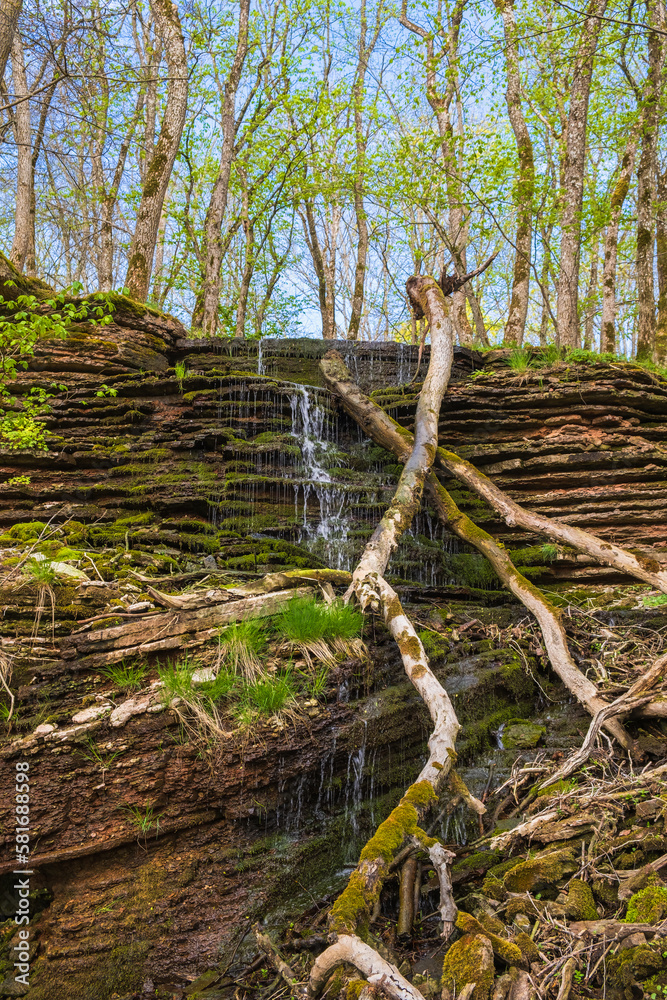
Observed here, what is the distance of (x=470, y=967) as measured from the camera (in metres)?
2.79

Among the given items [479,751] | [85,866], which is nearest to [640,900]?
[479,751]

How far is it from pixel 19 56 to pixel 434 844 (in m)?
17.3

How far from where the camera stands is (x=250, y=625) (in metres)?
4.88

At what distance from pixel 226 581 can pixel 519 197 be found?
383 inches

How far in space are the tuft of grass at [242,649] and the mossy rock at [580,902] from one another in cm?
244

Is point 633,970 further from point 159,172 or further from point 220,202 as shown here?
point 220,202

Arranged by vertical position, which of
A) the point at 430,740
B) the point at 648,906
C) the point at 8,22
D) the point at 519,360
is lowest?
the point at 648,906

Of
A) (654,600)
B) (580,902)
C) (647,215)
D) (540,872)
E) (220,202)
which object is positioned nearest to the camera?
(580,902)

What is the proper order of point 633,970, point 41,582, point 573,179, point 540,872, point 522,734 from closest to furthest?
point 633,970 → point 540,872 → point 41,582 → point 522,734 → point 573,179

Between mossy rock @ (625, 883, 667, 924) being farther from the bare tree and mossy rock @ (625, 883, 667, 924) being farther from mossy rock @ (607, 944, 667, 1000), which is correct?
the bare tree

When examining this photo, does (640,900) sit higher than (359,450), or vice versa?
(359,450)

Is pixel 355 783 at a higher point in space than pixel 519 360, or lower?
lower

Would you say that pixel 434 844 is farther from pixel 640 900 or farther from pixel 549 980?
pixel 640 900

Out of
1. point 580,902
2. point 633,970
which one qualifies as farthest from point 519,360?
point 633,970
